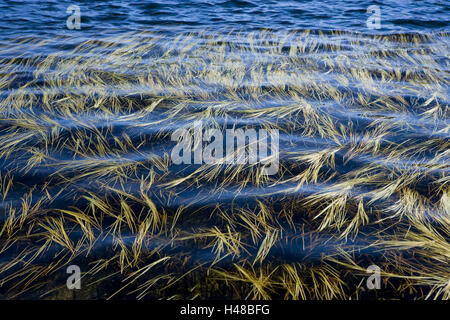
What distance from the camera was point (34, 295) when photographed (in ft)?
4.63

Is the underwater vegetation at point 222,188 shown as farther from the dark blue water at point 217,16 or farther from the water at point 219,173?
the dark blue water at point 217,16

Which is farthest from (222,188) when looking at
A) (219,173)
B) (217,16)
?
(217,16)

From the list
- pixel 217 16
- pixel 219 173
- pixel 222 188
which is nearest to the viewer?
pixel 222 188

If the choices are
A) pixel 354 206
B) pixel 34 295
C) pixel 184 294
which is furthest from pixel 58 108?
pixel 354 206

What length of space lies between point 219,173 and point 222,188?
0.49 feet

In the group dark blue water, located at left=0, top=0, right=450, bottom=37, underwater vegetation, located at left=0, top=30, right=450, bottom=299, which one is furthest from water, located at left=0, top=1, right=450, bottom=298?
dark blue water, located at left=0, top=0, right=450, bottom=37

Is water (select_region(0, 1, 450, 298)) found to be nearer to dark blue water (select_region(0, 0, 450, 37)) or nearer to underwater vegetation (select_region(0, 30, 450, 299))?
underwater vegetation (select_region(0, 30, 450, 299))

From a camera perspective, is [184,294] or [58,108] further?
[58,108]

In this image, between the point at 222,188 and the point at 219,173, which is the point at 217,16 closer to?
the point at 219,173

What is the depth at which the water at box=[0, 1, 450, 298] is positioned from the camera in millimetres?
1555

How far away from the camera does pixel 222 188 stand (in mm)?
2057

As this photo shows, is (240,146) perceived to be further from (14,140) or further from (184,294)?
(14,140)

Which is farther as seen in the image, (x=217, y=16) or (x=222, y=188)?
(x=217, y=16)
